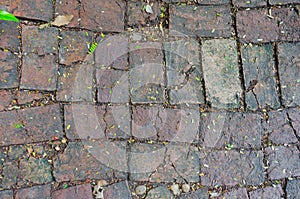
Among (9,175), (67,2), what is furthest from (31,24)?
(9,175)

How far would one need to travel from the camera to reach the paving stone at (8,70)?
9.29 ft

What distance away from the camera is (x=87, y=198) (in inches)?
109

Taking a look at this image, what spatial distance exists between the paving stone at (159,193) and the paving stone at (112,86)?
72cm

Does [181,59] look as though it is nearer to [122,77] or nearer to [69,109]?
[122,77]

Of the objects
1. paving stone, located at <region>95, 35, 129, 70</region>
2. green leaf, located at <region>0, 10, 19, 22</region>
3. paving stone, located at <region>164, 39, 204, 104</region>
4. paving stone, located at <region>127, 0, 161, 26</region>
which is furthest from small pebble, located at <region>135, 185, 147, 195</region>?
green leaf, located at <region>0, 10, 19, 22</region>

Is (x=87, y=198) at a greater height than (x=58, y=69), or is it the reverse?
(x=58, y=69)

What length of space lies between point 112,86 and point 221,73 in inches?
34.8

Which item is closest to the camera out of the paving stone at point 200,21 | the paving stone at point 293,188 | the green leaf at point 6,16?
the green leaf at point 6,16

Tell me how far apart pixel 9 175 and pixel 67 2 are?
1.41 metres

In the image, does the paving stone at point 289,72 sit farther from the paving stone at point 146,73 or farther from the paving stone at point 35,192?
the paving stone at point 35,192

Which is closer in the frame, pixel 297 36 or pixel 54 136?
pixel 54 136

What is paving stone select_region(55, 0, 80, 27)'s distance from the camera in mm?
2951

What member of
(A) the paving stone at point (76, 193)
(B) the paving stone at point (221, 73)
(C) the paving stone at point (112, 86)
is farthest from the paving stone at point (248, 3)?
(A) the paving stone at point (76, 193)

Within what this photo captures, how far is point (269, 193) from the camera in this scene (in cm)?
291
